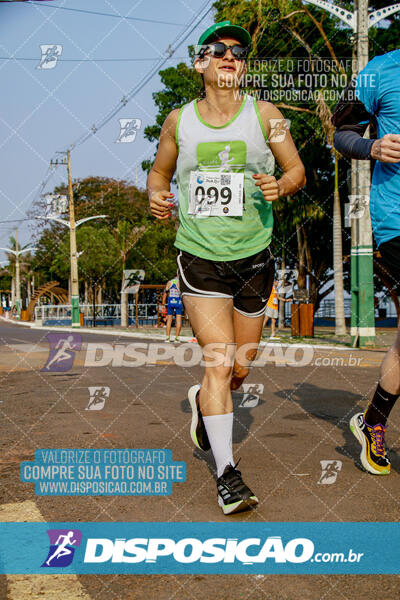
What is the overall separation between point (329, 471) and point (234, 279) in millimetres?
1113

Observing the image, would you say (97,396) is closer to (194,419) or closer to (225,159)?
(194,419)

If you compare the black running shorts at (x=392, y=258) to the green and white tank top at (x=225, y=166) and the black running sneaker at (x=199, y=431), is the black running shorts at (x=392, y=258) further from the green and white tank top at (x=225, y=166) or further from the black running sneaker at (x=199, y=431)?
the black running sneaker at (x=199, y=431)

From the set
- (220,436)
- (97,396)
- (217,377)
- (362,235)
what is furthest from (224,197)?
(362,235)

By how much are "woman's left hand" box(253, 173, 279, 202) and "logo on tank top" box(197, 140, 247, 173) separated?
193 millimetres

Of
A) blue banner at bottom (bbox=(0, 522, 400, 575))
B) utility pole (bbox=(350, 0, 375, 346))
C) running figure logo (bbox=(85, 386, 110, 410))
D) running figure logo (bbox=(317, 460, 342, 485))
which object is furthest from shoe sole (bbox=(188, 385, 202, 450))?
utility pole (bbox=(350, 0, 375, 346))

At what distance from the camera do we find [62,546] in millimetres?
Answer: 2486

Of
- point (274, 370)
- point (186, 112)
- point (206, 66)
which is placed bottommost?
point (274, 370)

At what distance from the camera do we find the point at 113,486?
3283mm

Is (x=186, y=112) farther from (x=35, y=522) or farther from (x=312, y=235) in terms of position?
(x=312, y=235)

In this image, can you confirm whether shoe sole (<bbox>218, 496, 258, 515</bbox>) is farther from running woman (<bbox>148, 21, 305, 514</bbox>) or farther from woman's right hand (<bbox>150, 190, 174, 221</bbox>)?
woman's right hand (<bbox>150, 190, 174, 221</bbox>)

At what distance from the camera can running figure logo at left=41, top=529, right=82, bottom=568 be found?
2350 mm

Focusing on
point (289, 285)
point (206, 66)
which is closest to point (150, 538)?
point (206, 66)

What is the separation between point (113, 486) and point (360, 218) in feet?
37.0

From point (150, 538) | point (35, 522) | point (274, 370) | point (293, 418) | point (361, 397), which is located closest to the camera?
point (150, 538)
